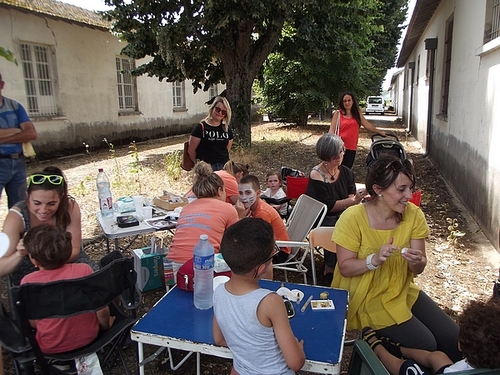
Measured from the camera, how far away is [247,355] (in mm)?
1733

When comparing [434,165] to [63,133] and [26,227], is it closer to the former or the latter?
[26,227]

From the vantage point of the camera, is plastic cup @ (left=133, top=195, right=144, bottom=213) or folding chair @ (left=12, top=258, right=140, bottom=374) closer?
folding chair @ (left=12, top=258, right=140, bottom=374)

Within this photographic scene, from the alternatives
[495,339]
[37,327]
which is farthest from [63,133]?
[495,339]

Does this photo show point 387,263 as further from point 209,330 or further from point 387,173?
point 209,330

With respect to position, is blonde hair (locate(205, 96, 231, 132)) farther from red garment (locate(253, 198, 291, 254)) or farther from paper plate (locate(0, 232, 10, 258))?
paper plate (locate(0, 232, 10, 258))

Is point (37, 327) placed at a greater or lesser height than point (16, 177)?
lesser

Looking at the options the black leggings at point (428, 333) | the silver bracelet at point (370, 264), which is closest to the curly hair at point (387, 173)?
the silver bracelet at point (370, 264)

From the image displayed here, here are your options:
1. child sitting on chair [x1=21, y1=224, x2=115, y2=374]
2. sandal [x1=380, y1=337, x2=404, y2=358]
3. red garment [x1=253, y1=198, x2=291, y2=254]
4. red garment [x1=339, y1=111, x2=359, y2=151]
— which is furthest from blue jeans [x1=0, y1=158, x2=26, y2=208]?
red garment [x1=339, y1=111, x2=359, y2=151]

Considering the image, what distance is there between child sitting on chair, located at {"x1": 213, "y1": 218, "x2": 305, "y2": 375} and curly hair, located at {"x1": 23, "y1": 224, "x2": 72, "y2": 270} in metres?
0.94

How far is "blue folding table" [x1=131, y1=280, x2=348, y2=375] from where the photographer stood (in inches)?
68.8

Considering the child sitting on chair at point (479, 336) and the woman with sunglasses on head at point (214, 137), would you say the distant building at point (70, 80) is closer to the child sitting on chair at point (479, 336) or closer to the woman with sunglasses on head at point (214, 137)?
the woman with sunglasses on head at point (214, 137)

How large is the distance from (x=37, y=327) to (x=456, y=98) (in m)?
7.65

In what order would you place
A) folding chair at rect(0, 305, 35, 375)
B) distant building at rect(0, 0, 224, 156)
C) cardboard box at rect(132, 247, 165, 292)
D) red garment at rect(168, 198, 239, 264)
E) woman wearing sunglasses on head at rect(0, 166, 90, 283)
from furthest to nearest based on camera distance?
distant building at rect(0, 0, 224, 156) → cardboard box at rect(132, 247, 165, 292) → red garment at rect(168, 198, 239, 264) → woman wearing sunglasses on head at rect(0, 166, 90, 283) → folding chair at rect(0, 305, 35, 375)

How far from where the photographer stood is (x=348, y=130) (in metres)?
5.97
